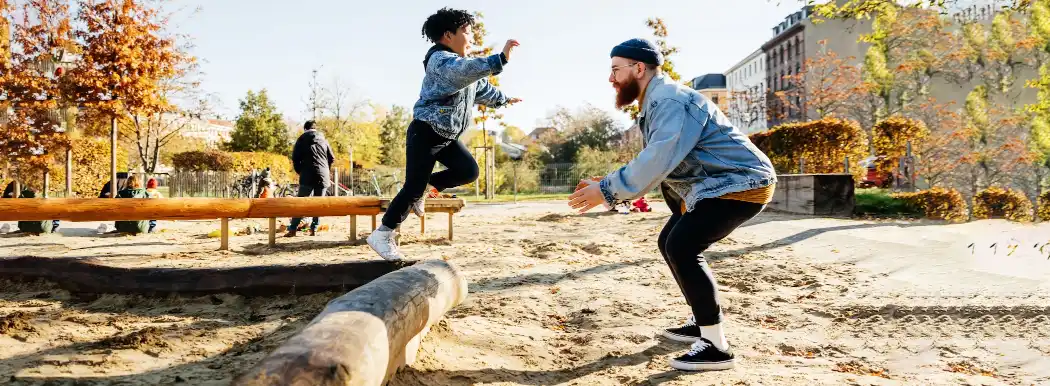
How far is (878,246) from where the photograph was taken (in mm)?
7137

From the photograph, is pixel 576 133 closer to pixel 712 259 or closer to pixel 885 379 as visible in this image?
pixel 712 259

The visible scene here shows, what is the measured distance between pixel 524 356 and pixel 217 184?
26.1m

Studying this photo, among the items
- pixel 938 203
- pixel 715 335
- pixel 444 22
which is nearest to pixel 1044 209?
pixel 938 203

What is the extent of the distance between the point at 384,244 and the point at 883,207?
32.4 ft

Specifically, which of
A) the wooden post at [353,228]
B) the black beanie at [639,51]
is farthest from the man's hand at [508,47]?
the wooden post at [353,228]

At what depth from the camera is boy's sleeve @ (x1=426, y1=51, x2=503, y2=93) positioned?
13.6ft

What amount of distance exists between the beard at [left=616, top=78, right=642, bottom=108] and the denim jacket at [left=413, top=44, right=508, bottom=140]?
1.15 metres

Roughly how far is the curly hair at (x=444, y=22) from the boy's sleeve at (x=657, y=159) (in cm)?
218

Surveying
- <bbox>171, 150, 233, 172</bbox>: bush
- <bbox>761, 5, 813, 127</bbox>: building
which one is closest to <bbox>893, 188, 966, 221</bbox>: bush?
<bbox>171, 150, 233, 172</bbox>: bush

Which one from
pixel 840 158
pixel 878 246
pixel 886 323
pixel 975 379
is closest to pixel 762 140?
pixel 840 158

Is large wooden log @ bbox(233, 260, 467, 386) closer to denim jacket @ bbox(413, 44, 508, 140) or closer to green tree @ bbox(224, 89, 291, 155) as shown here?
denim jacket @ bbox(413, 44, 508, 140)

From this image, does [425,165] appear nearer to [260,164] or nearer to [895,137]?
[895,137]

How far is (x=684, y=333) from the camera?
355 cm

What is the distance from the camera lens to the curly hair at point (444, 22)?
454 cm
